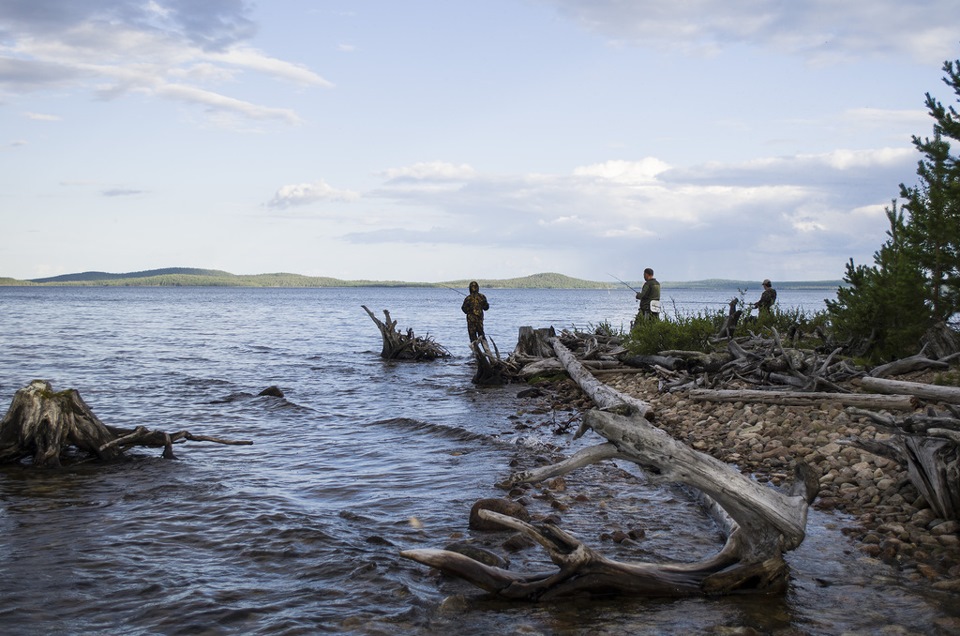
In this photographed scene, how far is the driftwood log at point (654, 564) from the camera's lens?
214 inches

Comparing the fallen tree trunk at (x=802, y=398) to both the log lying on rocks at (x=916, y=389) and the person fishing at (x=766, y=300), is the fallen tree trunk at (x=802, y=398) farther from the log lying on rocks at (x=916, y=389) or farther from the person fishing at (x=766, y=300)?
the person fishing at (x=766, y=300)

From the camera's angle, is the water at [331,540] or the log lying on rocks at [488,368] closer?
the water at [331,540]

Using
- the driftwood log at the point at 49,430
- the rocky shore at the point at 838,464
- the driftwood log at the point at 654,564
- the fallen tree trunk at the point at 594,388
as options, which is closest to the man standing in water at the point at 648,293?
the fallen tree trunk at the point at 594,388

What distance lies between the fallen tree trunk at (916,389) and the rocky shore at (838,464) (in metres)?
0.63

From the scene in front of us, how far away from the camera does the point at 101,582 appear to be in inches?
245

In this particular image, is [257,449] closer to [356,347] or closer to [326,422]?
[326,422]

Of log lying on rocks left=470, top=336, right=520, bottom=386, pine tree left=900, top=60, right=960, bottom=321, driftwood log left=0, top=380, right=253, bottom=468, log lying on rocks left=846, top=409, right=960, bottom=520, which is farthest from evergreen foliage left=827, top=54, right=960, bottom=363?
driftwood log left=0, top=380, right=253, bottom=468

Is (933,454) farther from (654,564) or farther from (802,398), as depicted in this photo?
(802,398)

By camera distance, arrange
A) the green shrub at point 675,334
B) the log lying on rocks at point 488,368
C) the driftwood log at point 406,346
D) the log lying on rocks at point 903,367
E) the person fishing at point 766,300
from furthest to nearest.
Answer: the driftwood log at point 406,346 < the log lying on rocks at point 488,368 < the person fishing at point 766,300 < the green shrub at point 675,334 < the log lying on rocks at point 903,367

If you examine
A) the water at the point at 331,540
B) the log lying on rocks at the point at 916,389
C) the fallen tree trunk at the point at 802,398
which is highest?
the log lying on rocks at the point at 916,389

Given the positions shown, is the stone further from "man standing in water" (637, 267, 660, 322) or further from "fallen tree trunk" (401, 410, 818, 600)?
"man standing in water" (637, 267, 660, 322)

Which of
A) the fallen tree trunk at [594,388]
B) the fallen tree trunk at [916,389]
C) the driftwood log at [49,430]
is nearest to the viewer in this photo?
the fallen tree trunk at [916,389]

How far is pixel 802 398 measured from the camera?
1074 cm

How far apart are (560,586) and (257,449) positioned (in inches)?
303
